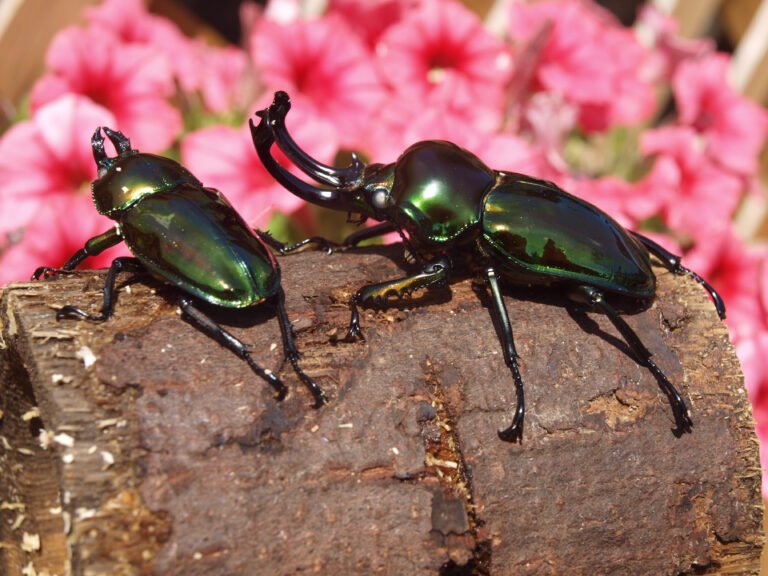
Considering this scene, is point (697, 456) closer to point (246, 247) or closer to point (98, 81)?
point (246, 247)

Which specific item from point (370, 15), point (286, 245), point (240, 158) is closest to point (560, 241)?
point (286, 245)

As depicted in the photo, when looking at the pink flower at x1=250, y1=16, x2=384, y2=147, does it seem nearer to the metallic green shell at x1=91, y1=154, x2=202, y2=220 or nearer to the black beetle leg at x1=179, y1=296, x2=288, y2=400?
the metallic green shell at x1=91, y1=154, x2=202, y2=220

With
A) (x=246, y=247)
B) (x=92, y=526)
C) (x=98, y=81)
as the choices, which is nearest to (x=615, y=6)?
(x=98, y=81)

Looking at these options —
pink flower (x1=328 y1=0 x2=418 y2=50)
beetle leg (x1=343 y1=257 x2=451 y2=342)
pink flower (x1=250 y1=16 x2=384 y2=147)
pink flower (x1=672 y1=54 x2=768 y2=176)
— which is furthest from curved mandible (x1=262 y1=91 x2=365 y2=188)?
pink flower (x1=672 y1=54 x2=768 y2=176)

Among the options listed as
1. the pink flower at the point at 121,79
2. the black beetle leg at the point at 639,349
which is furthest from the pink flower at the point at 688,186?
the pink flower at the point at 121,79

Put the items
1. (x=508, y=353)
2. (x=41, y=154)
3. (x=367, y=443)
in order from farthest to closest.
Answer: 1. (x=41, y=154)
2. (x=508, y=353)
3. (x=367, y=443)

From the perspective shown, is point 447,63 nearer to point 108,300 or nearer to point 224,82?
point 224,82
